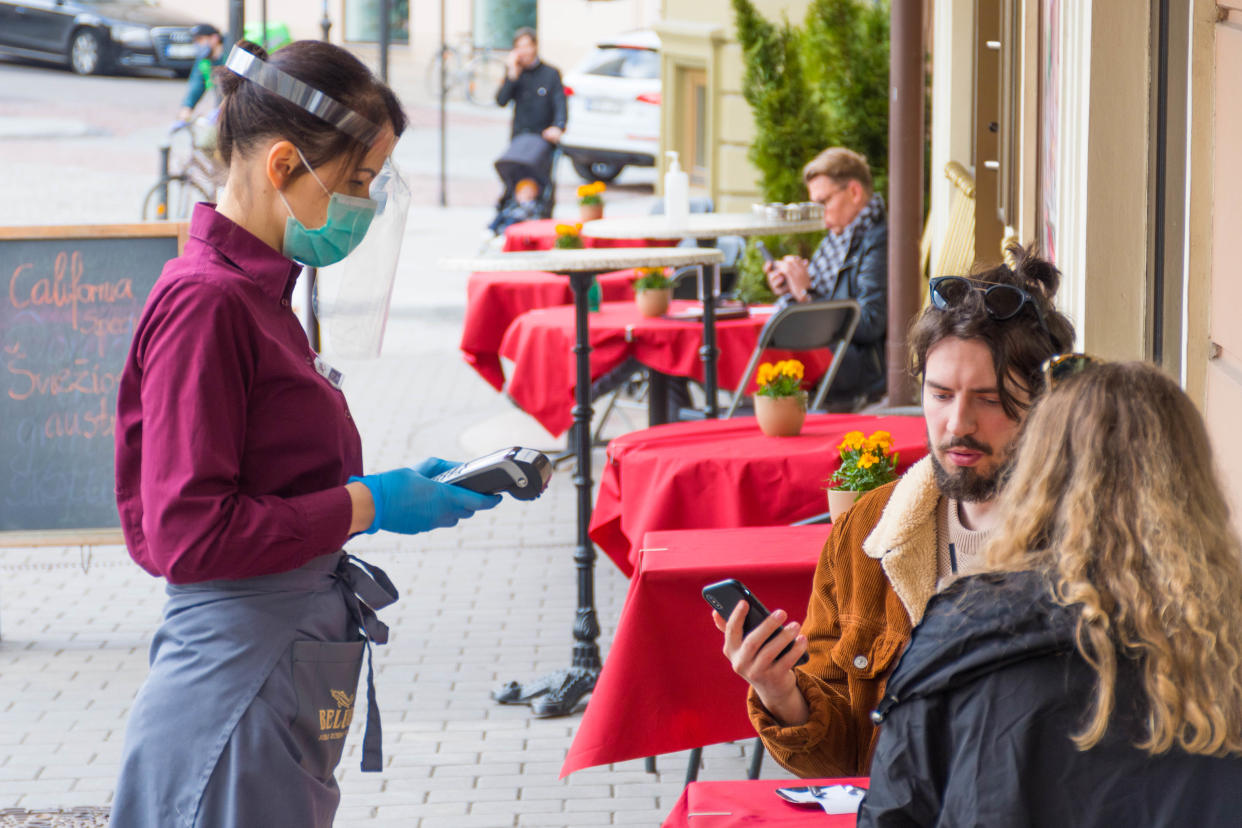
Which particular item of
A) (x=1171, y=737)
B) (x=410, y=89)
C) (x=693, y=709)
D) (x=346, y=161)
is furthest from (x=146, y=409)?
(x=410, y=89)

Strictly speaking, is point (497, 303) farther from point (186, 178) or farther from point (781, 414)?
point (186, 178)

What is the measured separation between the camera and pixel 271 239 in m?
2.15

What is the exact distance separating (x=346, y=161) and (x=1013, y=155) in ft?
13.9

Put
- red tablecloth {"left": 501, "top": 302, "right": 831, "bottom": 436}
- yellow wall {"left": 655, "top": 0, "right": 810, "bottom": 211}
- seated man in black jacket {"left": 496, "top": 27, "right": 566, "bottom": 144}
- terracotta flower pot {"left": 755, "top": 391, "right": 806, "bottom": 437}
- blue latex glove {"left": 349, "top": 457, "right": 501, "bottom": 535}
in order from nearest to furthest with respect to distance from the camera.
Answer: blue latex glove {"left": 349, "top": 457, "right": 501, "bottom": 535}, terracotta flower pot {"left": 755, "top": 391, "right": 806, "bottom": 437}, red tablecloth {"left": 501, "top": 302, "right": 831, "bottom": 436}, yellow wall {"left": 655, "top": 0, "right": 810, "bottom": 211}, seated man in black jacket {"left": 496, "top": 27, "right": 566, "bottom": 144}

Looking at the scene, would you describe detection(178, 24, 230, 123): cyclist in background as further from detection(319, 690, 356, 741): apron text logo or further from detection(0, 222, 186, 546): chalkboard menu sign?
detection(319, 690, 356, 741): apron text logo

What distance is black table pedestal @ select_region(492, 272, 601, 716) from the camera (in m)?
4.70

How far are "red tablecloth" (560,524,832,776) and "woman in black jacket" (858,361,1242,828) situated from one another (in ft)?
5.64

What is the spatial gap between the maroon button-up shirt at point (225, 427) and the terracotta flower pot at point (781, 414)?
2.30 metres

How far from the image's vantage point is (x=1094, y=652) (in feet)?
4.93

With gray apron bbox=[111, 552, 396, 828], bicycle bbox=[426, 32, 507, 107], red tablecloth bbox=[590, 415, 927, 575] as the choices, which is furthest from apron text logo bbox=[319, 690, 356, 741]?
bicycle bbox=[426, 32, 507, 107]

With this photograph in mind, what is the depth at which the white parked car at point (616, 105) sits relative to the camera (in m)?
20.3

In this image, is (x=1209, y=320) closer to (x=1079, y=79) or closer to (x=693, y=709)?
(x=1079, y=79)

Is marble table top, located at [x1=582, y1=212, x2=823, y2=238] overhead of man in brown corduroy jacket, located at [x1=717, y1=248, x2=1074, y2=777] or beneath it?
overhead

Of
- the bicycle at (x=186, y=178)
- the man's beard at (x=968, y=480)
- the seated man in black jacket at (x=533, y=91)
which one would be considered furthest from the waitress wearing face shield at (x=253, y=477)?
the seated man in black jacket at (x=533, y=91)
